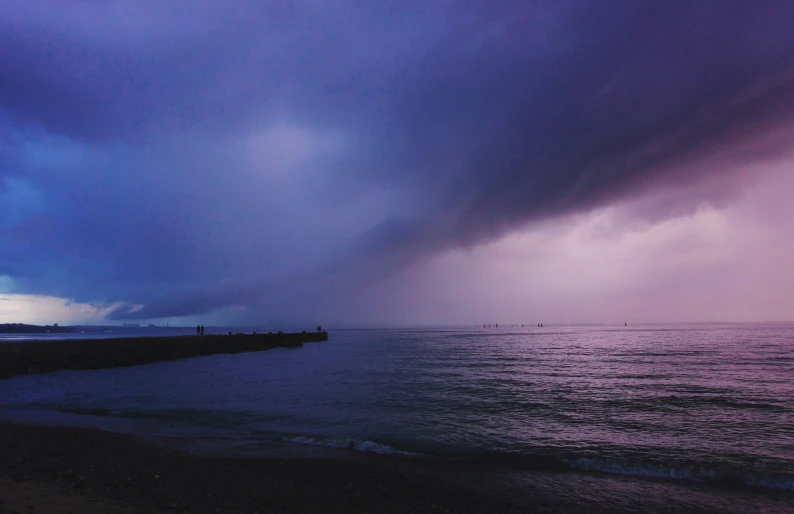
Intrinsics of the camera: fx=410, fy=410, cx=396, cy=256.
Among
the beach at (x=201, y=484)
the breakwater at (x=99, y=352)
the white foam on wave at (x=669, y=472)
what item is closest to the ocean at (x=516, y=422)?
the white foam on wave at (x=669, y=472)

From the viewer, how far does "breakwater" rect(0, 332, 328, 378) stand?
3822cm

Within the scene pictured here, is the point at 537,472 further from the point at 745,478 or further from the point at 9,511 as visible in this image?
the point at 9,511

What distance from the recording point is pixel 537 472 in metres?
12.3

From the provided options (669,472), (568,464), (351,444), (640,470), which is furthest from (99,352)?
(669,472)

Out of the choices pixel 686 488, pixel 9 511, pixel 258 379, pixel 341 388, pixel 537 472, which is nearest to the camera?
pixel 9 511

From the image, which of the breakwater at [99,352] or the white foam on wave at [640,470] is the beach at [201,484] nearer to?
the white foam on wave at [640,470]

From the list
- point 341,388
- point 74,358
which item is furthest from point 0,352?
point 341,388

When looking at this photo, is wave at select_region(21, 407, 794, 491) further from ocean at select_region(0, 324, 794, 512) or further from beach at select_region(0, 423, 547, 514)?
beach at select_region(0, 423, 547, 514)

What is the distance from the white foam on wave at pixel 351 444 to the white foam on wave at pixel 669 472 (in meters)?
5.70

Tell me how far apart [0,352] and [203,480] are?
4191cm

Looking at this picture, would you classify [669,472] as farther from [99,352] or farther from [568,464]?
[99,352]

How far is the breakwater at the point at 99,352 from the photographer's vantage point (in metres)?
38.2

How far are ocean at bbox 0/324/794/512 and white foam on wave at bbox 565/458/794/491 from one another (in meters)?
0.05

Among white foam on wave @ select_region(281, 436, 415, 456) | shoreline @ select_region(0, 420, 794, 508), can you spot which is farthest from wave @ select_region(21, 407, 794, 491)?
shoreline @ select_region(0, 420, 794, 508)
